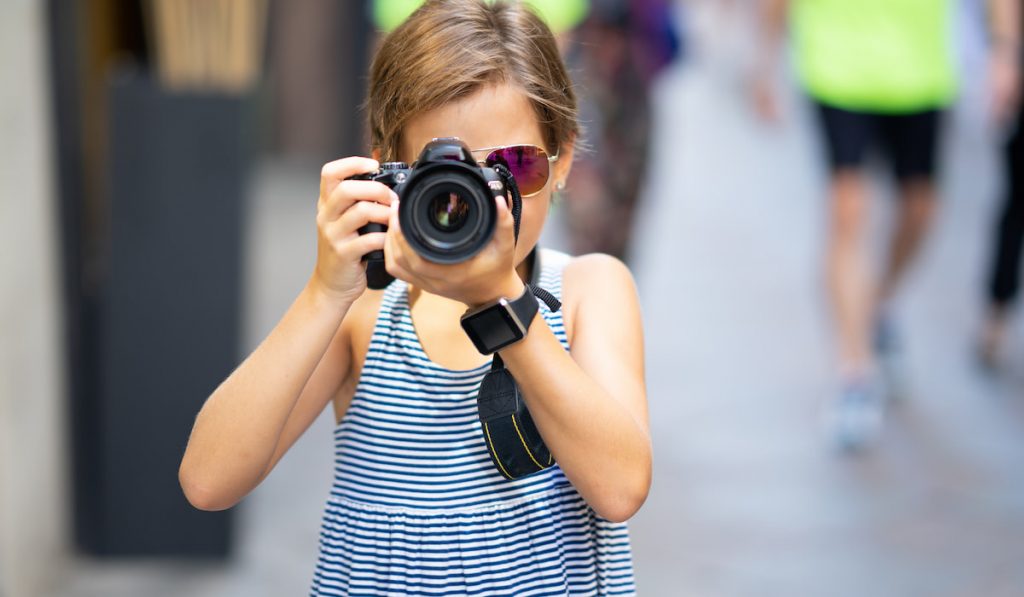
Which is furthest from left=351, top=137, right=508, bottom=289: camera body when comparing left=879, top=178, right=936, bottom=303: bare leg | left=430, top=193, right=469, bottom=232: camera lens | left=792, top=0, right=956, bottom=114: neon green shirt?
left=879, top=178, right=936, bottom=303: bare leg

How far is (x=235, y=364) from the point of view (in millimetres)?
3553

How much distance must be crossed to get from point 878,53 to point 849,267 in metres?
0.76

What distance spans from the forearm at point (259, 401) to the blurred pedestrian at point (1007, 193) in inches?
152

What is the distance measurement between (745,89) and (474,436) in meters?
10.1

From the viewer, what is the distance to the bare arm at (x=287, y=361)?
A: 1.60 meters

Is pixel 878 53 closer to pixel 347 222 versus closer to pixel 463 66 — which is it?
pixel 463 66

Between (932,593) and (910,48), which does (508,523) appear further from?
(910,48)

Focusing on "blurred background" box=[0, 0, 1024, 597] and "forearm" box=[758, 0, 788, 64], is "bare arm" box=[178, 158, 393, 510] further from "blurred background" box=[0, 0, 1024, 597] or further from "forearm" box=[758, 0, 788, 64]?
"forearm" box=[758, 0, 788, 64]

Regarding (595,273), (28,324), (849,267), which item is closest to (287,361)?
(595,273)

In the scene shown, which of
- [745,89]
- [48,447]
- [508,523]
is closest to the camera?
[508,523]

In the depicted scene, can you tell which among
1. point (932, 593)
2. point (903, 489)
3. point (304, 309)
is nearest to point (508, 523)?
point (304, 309)

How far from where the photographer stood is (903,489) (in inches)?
173

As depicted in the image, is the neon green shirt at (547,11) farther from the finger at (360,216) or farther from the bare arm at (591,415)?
the finger at (360,216)

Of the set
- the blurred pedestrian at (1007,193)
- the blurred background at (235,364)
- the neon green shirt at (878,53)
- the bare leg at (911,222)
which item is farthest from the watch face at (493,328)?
the blurred pedestrian at (1007,193)
